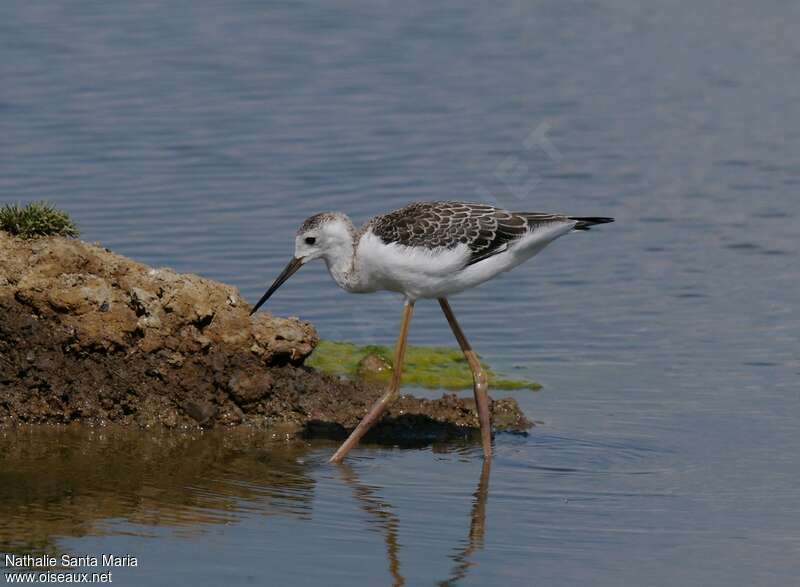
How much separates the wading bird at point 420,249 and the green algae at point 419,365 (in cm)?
158

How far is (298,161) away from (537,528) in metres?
10.5

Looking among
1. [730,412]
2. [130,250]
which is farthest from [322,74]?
[730,412]

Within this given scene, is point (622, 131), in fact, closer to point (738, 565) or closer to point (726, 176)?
point (726, 176)

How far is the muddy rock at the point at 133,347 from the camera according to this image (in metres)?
11.0

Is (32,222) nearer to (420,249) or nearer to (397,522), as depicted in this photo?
(420,249)

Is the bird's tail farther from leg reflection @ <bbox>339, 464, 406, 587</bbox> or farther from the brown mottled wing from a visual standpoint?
leg reflection @ <bbox>339, 464, 406, 587</bbox>

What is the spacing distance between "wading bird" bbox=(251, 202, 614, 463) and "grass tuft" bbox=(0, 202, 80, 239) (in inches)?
61.9

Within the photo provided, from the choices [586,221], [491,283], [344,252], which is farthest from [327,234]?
[491,283]

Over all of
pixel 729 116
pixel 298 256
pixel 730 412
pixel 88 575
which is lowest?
pixel 88 575

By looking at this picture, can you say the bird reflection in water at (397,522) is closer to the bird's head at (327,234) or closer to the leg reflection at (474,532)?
the leg reflection at (474,532)

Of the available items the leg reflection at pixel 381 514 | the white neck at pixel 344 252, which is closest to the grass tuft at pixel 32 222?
the white neck at pixel 344 252

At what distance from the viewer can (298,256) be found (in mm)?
11086

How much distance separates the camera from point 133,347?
11094mm

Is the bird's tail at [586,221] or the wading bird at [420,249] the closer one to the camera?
the wading bird at [420,249]
